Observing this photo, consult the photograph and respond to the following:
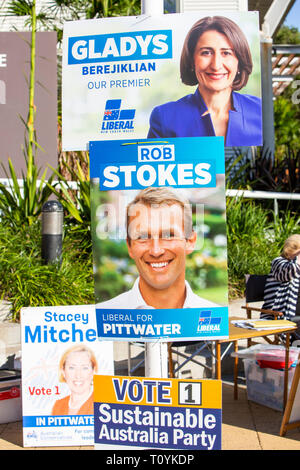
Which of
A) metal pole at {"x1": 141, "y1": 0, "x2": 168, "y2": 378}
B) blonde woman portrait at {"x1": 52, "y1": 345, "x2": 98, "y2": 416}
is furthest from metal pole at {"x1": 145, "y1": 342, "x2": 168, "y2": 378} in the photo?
blonde woman portrait at {"x1": 52, "y1": 345, "x2": 98, "y2": 416}

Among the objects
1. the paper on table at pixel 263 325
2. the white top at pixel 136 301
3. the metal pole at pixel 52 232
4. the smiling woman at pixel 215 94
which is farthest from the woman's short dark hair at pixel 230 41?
the metal pole at pixel 52 232

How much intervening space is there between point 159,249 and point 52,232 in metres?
3.67

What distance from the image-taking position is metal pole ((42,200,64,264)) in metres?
6.88

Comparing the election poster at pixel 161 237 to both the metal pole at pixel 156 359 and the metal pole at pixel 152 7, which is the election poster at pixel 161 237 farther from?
the metal pole at pixel 152 7

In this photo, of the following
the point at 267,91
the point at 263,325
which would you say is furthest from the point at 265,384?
the point at 267,91

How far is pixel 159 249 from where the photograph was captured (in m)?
3.42

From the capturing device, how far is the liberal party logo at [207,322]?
3428mm

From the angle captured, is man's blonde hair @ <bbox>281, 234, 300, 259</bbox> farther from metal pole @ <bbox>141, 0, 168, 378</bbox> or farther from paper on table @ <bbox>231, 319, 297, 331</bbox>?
metal pole @ <bbox>141, 0, 168, 378</bbox>

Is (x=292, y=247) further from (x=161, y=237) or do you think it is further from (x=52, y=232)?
(x=161, y=237)

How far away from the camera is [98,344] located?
488 centimetres

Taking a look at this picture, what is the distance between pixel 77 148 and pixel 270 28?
33.2 feet

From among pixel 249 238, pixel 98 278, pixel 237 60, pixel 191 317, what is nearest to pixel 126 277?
pixel 98 278

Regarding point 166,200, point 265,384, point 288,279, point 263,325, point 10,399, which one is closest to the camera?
point 166,200
